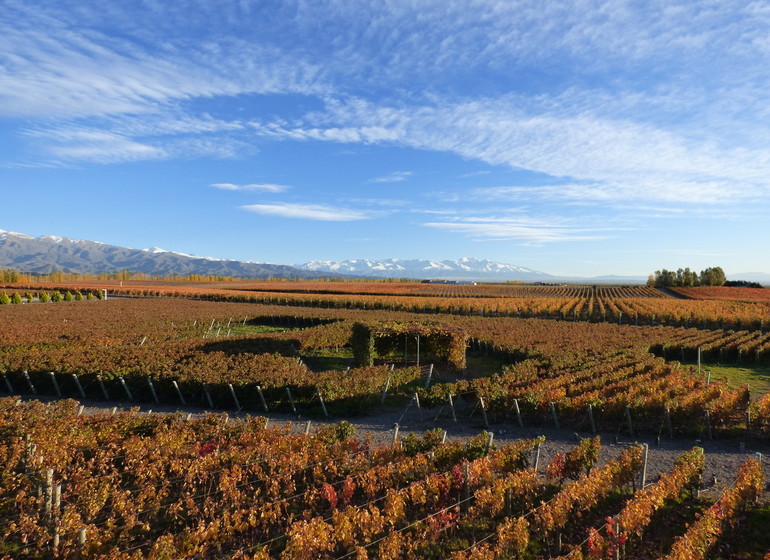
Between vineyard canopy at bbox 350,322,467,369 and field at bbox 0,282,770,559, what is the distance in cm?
13

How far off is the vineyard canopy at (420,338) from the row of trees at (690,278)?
129095 millimetres

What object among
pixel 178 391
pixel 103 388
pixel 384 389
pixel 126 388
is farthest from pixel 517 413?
pixel 103 388

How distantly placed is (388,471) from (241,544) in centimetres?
334

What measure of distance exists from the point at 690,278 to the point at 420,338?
136876 millimetres

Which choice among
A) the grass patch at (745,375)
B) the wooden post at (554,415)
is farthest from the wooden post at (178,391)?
the grass patch at (745,375)

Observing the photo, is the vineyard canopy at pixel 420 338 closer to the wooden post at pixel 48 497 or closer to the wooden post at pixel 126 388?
the wooden post at pixel 126 388

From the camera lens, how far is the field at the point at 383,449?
26.9 ft

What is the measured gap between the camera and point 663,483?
9.56 m

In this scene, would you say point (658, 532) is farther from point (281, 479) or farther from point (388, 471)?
point (281, 479)

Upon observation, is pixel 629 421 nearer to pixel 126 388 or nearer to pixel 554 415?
pixel 554 415

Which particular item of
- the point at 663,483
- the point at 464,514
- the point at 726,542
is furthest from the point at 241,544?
the point at 726,542

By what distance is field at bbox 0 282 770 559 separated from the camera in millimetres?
8188

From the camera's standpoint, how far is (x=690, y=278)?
430 feet

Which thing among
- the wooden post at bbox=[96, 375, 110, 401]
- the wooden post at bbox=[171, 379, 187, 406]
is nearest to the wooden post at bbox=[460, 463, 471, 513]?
Answer: the wooden post at bbox=[171, 379, 187, 406]
